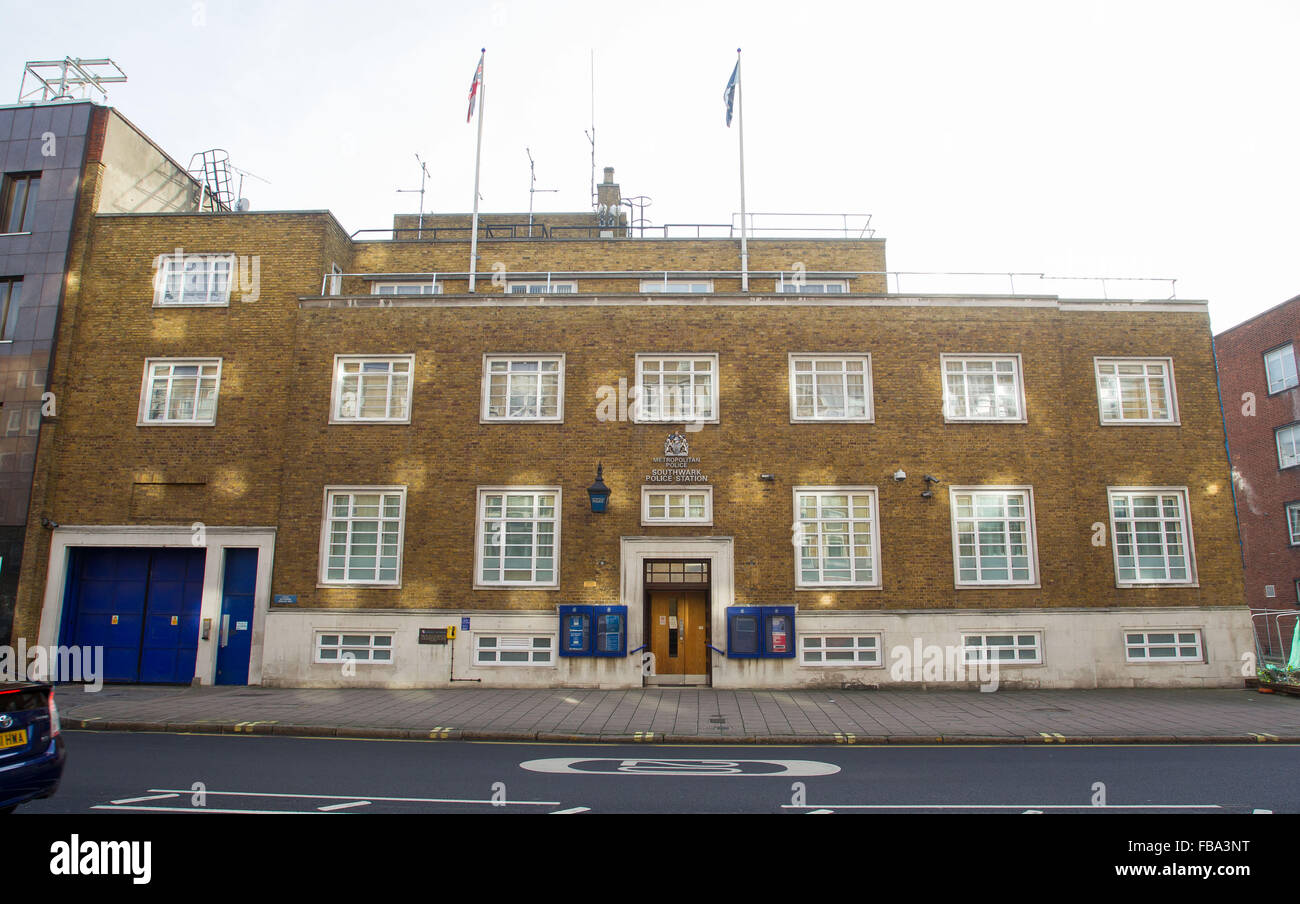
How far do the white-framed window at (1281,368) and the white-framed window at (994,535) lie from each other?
21.5 m

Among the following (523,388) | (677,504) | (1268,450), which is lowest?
(677,504)

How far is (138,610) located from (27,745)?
1447 cm

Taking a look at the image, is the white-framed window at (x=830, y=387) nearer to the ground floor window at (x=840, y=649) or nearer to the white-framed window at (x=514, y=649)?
the ground floor window at (x=840, y=649)

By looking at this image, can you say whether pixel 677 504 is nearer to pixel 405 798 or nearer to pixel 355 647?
pixel 355 647

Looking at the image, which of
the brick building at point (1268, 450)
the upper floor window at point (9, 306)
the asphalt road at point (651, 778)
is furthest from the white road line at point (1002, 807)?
the brick building at point (1268, 450)

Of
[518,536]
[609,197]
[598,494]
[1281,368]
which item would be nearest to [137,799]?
[518,536]

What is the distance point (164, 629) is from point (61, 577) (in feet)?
9.29

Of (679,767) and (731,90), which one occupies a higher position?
(731,90)

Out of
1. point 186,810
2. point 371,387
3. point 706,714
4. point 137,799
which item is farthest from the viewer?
point 371,387

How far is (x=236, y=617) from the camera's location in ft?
61.6

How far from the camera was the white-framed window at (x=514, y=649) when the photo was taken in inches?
700

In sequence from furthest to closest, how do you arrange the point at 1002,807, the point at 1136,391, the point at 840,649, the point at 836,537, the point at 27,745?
the point at 1136,391
the point at 836,537
the point at 840,649
the point at 1002,807
the point at 27,745
